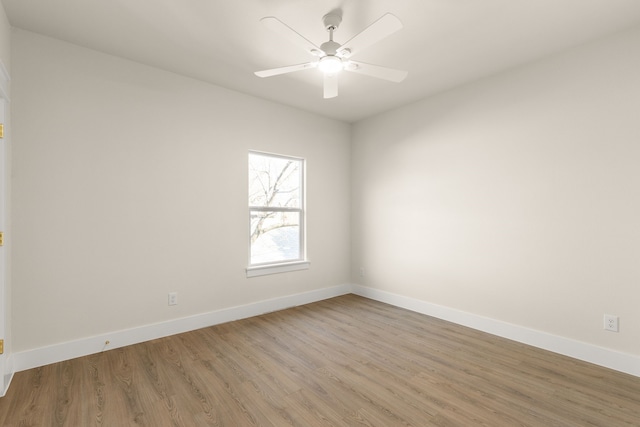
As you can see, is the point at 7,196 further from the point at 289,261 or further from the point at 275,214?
the point at 289,261

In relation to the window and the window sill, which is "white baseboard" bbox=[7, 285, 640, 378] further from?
the window

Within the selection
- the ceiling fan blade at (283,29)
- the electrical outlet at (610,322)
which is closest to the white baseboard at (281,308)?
the electrical outlet at (610,322)

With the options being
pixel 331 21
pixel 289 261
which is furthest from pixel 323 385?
pixel 331 21

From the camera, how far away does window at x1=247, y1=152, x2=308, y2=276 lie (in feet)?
12.7

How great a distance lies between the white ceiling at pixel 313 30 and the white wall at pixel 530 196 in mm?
384

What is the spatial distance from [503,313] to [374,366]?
5.17 feet

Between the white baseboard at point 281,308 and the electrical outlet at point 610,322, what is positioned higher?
the electrical outlet at point 610,322

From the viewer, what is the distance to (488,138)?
323cm

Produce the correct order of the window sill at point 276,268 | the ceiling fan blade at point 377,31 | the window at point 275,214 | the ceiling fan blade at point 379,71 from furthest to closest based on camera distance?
the window at point 275,214 → the window sill at point 276,268 → the ceiling fan blade at point 379,71 → the ceiling fan blade at point 377,31

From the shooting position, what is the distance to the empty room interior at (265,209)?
6.95ft

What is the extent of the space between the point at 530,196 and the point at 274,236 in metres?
2.91

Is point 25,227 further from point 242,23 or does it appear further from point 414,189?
point 414,189

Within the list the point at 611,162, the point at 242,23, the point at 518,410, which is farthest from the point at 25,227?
the point at 611,162

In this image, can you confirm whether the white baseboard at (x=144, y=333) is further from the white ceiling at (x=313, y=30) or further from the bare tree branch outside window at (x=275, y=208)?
the white ceiling at (x=313, y=30)
